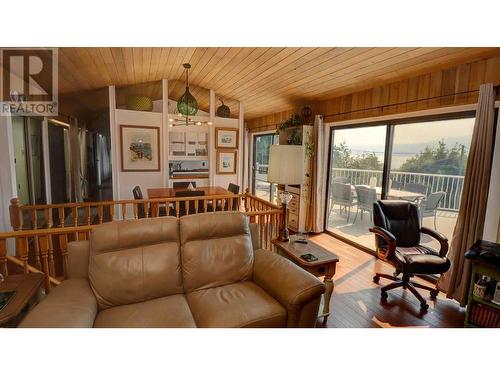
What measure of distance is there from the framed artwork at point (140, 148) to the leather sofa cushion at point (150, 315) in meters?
3.70

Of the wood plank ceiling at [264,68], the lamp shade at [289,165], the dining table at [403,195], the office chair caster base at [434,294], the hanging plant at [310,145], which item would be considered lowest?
the office chair caster base at [434,294]

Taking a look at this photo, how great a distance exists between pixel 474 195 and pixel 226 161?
4232 millimetres

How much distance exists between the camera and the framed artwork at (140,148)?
4805 millimetres

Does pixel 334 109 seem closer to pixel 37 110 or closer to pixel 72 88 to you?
pixel 72 88

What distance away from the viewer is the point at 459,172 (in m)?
2.74

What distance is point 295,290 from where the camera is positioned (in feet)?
5.39

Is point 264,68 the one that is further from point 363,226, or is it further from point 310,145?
point 363,226

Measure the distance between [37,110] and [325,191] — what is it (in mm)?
4871

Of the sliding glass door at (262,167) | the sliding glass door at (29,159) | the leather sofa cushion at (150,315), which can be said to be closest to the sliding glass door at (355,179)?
the sliding glass door at (262,167)

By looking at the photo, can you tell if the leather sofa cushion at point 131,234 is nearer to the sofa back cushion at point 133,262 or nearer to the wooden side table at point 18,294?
the sofa back cushion at point 133,262

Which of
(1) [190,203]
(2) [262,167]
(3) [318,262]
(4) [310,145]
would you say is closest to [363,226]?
(4) [310,145]

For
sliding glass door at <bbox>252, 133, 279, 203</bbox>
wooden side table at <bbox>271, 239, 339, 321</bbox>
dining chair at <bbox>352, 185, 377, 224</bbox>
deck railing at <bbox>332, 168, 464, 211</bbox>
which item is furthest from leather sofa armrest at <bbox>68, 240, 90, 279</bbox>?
sliding glass door at <bbox>252, 133, 279, 203</bbox>

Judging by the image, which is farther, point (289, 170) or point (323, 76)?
point (323, 76)
